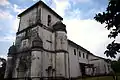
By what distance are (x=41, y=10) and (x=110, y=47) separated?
15.5 m

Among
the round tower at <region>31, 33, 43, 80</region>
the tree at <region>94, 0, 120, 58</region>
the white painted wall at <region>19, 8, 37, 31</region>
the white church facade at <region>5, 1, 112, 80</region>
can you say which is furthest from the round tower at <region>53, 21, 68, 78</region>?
the tree at <region>94, 0, 120, 58</region>

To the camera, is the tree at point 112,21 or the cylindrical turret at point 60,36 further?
the cylindrical turret at point 60,36

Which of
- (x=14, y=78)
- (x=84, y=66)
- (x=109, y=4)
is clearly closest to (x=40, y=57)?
(x=14, y=78)

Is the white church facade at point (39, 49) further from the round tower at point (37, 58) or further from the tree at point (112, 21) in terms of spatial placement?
the tree at point (112, 21)

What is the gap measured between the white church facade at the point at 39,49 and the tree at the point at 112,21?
10996 millimetres

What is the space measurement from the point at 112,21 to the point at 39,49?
38.4 ft

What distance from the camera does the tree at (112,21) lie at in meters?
11.6

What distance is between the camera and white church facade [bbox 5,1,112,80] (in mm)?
19844

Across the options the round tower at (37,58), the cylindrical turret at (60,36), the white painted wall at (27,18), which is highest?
the white painted wall at (27,18)

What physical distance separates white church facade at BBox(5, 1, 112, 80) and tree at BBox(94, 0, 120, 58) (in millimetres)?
10996

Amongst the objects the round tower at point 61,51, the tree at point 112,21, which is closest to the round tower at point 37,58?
the round tower at point 61,51

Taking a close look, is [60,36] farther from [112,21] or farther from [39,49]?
[112,21]

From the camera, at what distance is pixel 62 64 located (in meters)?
21.5

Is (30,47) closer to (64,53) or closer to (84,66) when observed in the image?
(64,53)
